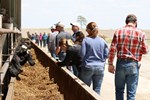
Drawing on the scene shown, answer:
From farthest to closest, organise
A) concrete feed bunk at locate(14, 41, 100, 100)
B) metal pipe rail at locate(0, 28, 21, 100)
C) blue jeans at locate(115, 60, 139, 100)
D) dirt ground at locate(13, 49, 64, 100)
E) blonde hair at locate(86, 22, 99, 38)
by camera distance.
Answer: dirt ground at locate(13, 49, 64, 100), blonde hair at locate(86, 22, 99, 38), blue jeans at locate(115, 60, 139, 100), concrete feed bunk at locate(14, 41, 100, 100), metal pipe rail at locate(0, 28, 21, 100)

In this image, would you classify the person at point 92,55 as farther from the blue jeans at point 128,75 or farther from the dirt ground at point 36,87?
the dirt ground at point 36,87

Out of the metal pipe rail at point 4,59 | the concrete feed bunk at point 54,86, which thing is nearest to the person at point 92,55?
the concrete feed bunk at point 54,86

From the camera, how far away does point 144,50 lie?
23.7 ft

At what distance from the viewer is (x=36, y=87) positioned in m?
9.74

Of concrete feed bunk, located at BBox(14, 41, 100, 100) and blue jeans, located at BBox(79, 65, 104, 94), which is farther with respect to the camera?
blue jeans, located at BBox(79, 65, 104, 94)

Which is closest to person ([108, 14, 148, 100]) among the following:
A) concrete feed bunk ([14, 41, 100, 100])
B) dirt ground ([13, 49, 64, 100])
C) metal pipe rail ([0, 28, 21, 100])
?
concrete feed bunk ([14, 41, 100, 100])

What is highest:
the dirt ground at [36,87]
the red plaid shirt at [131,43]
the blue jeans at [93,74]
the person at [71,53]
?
the red plaid shirt at [131,43]

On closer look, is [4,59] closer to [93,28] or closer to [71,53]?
[71,53]

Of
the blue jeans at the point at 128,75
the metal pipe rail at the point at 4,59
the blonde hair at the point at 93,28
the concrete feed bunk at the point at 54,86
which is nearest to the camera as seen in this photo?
the metal pipe rail at the point at 4,59

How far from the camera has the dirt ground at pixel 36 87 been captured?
322 inches

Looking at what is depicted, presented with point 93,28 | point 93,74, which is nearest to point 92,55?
point 93,74

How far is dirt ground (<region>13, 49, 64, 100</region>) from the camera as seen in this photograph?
8180 mm

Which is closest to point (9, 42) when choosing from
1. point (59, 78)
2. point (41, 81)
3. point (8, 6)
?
Result: point (41, 81)

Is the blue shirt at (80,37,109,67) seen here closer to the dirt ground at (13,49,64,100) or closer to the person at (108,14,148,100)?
the person at (108,14,148,100)
